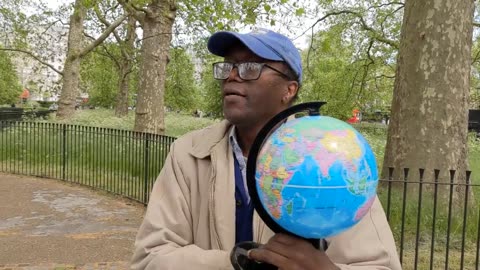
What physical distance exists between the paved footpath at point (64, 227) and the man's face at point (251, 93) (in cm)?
457

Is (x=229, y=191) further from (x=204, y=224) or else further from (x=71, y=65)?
(x=71, y=65)

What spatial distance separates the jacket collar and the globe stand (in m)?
0.39

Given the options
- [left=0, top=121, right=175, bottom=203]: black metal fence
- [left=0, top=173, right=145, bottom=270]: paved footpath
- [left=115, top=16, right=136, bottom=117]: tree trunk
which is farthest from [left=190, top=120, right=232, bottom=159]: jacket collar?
[left=115, top=16, right=136, bottom=117]: tree trunk

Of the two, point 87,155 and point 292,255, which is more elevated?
point 292,255

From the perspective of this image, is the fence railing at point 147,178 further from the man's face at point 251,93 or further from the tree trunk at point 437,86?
the man's face at point 251,93

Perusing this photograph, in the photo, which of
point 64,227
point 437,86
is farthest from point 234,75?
point 64,227

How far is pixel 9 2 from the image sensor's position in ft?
72.8

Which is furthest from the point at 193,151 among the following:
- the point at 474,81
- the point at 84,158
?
the point at 474,81

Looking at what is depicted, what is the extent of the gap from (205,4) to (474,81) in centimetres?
2005

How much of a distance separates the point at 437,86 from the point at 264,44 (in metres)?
5.22

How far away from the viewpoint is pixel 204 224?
178 cm

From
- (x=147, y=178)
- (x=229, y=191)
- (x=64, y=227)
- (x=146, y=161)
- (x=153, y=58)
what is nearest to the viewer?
(x=229, y=191)

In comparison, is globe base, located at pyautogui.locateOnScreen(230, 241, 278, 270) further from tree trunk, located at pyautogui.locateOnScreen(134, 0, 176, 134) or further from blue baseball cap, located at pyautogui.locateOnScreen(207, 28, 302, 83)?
tree trunk, located at pyautogui.locateOnScreen(134, 0, 176, 134)

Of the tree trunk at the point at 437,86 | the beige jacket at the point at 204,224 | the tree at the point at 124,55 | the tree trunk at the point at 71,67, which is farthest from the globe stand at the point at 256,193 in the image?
the tree at the point at 124,55
